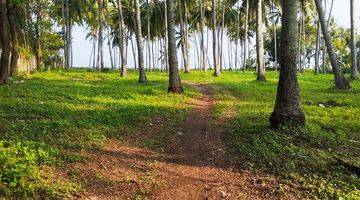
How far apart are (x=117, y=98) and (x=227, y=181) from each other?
32.0 feet

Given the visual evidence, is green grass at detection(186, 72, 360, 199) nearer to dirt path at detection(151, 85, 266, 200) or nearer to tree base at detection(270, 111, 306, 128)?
tree base at detection(270, 111, 306, 128)

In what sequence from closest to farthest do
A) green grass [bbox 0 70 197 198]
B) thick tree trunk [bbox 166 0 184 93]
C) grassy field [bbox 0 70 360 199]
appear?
green grass [bbox 0 70 197 198] → grassy field [bbox 0 70 360 199] → thick tree trunk [bbox 166 0 184 93]

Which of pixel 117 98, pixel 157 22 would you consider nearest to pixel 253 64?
pixel 157 22

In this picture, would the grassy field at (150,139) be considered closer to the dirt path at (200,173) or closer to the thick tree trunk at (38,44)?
the dirt path at (200,173)

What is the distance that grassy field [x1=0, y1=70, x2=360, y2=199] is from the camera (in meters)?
8.53

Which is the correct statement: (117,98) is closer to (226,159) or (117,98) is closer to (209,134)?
(209,134)

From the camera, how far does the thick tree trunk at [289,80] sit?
1183cm

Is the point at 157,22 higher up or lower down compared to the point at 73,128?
higher up

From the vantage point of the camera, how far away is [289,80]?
468 inches

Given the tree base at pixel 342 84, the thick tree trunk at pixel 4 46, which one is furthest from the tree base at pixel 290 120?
the thick tree trunk at pixel 4 46

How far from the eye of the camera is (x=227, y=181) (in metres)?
8.99

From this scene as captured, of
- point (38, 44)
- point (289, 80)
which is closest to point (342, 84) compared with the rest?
point (289, 80)

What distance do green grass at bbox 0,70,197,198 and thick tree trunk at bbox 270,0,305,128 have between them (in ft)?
11.3

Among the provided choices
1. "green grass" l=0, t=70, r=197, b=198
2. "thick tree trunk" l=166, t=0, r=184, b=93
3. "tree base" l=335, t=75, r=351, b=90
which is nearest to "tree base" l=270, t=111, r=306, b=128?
"green grass" l=0, t=70, r=197, b=198
